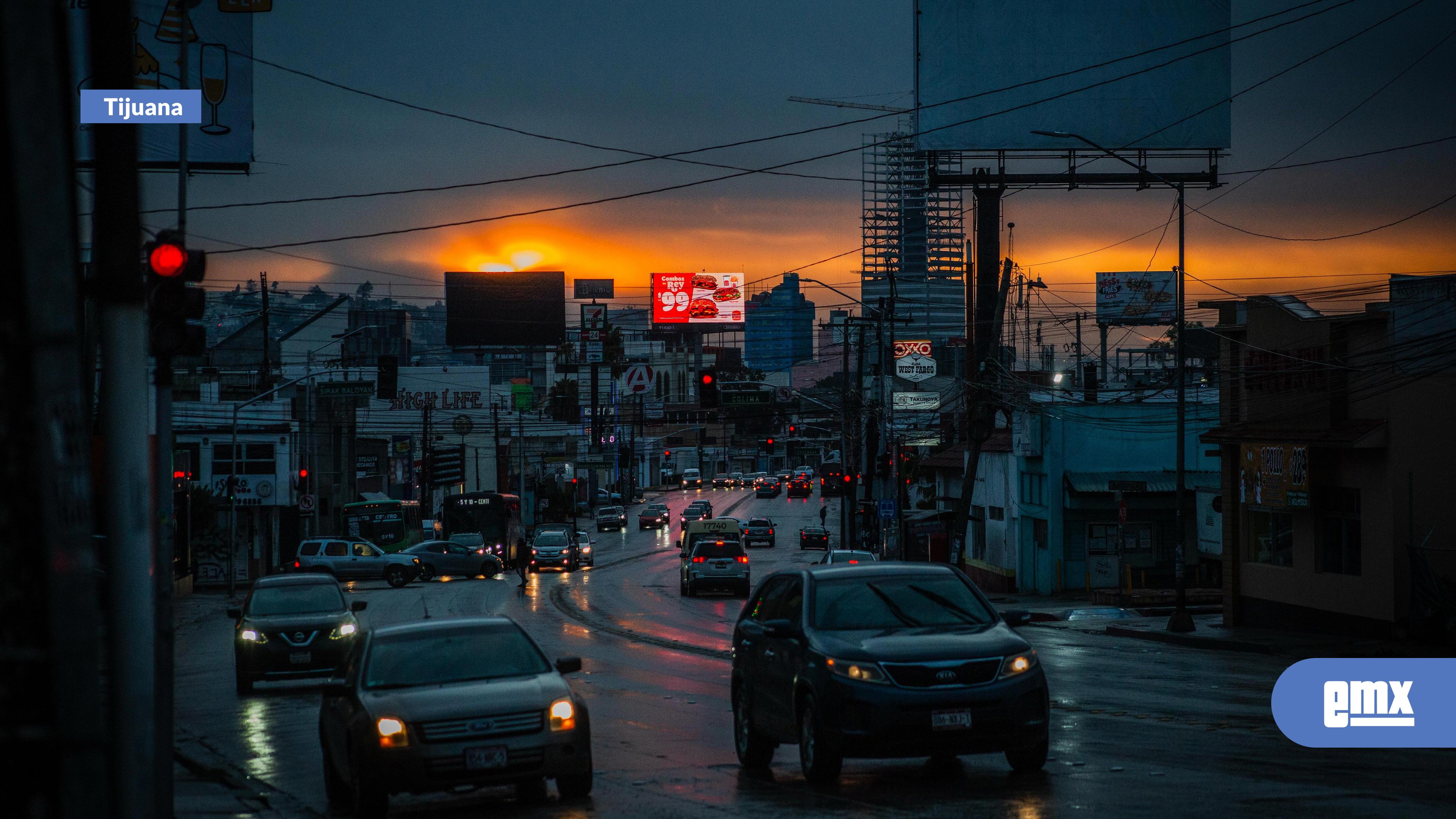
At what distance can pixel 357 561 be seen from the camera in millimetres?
54281

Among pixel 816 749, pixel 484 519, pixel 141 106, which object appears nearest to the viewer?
pixel 141 106

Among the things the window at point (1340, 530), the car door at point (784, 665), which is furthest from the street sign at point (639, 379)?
the car door at point (784, 665)

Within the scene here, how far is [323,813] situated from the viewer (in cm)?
1170

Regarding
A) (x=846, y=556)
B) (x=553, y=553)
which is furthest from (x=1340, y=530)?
(x=553, y=553)

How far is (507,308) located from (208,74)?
83.2 metres

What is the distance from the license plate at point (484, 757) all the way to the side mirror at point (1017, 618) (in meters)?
4.61

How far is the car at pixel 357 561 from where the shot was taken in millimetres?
53281

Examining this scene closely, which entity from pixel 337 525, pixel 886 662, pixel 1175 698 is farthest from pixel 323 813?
pixel 337 525

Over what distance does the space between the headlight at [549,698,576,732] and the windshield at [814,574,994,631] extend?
7.46 ft

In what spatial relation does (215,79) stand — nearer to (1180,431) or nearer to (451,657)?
(1180,431)

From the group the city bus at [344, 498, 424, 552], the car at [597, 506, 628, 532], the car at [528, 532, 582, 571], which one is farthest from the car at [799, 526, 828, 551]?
the car at [597, 506, 628, 532]

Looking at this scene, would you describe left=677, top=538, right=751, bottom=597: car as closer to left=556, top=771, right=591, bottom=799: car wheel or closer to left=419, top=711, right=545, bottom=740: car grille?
left=556, top=771, right=591, bottom=799: car wheel

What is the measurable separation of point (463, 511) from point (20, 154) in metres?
65.2

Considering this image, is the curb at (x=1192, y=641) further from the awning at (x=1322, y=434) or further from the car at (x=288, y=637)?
the car at (x=288, y=637)
